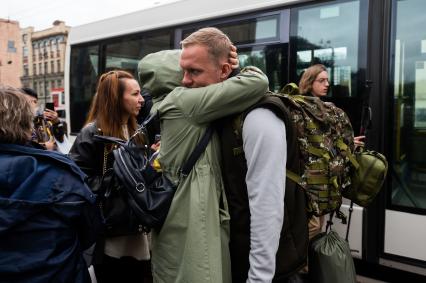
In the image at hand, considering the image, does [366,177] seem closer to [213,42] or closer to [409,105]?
[213,42]

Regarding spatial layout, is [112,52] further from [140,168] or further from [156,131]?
[140,168]

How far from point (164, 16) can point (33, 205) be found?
4322 millimetres

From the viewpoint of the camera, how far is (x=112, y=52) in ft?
21.3

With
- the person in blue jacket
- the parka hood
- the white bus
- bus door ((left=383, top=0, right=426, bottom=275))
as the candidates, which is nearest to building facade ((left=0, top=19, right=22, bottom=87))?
the white bus

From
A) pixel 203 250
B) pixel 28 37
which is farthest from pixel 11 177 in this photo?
pixel 28 37

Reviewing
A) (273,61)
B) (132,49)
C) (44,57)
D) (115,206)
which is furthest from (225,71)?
(44,57)

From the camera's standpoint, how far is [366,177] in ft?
6.63

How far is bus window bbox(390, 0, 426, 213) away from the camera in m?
3.50

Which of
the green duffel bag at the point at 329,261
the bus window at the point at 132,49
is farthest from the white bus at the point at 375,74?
the green duffel bag at the point at 329,261

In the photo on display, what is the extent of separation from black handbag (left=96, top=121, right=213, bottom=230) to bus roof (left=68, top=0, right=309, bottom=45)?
3.00 metres

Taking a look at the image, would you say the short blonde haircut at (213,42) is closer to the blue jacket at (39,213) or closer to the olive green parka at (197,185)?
the olive green parka at (197,185)

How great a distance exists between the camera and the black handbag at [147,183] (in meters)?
1.61

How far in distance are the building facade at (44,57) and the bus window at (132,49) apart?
74454mm

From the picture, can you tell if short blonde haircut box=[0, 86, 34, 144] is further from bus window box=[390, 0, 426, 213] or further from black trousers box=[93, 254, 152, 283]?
bus window box=[390, 0, 426, 213]
